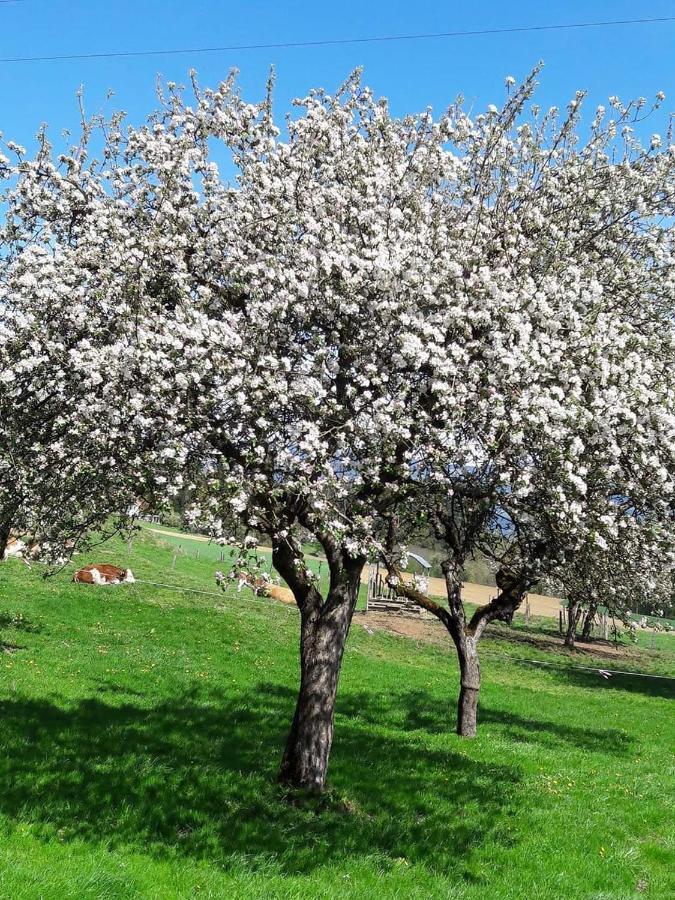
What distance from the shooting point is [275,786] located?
11.3 meters

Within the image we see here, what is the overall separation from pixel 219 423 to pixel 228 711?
973 centimetres

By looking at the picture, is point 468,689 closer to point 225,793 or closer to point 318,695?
point 318,695

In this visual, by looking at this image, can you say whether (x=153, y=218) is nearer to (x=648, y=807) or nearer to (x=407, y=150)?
(x=407, y=150)

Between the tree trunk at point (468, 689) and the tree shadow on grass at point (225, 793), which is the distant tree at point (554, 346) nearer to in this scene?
the tree shadow on grass at point (225, 793)

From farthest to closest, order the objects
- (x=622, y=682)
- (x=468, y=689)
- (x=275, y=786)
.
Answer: (x=622, y=682), (x=468, y=689), (x=275, y=786)

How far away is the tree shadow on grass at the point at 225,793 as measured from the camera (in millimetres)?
9438

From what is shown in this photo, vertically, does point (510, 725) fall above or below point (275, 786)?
below

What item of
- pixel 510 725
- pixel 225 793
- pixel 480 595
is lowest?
pixel 510 725

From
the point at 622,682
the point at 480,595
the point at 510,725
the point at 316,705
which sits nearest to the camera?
the point at 316,705

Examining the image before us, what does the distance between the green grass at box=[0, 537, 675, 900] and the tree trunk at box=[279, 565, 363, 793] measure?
474mm

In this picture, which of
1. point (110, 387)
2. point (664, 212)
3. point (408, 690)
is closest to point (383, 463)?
point (110, 387)

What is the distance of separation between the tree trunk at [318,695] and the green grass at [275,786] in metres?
0.47

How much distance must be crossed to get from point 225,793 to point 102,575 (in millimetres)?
22585

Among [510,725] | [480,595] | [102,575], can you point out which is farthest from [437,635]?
[480,595]
